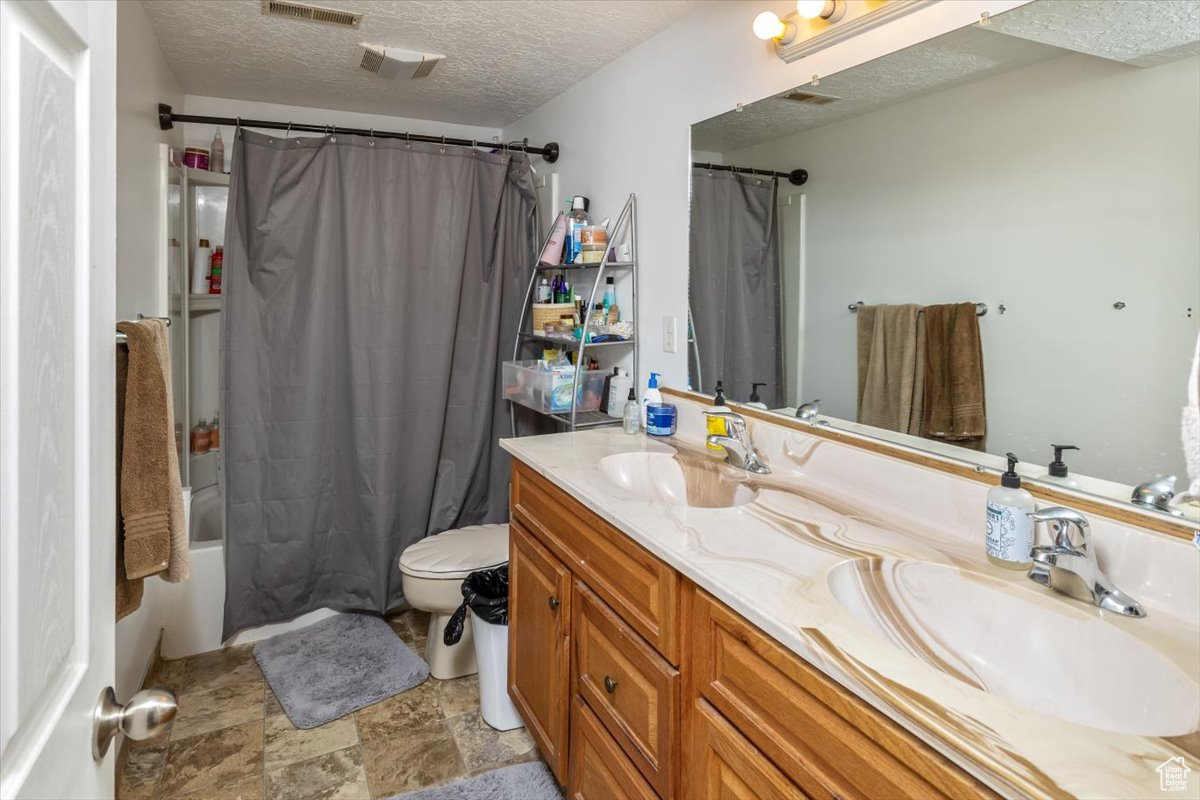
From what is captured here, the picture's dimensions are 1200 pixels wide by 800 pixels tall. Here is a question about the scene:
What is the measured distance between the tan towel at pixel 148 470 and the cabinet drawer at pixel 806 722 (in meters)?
0.95

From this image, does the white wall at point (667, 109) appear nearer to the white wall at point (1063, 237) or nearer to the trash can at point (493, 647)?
the white wall at point (1063, 237)

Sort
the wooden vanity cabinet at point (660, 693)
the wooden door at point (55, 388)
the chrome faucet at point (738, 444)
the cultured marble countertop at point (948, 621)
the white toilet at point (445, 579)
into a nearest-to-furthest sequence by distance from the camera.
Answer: the wooden door at point (55, 388) → the cultured marble countertop at point (948, 621) → the wooden vanity cabinet at point (660, 693) → the chrome faucet at point (738, 444) → the white toilet at point (445, 579)

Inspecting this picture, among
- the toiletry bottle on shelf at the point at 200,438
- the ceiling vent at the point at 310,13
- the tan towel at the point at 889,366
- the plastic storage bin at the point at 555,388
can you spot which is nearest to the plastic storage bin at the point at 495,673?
the plastic storage bin at the point at 555,388

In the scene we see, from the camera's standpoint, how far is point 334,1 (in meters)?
1.94

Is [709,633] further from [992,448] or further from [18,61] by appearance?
[18,61]

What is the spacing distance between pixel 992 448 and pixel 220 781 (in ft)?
6.94

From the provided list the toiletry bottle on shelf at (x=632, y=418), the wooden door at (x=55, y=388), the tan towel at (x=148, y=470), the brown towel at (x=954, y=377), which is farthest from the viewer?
the toiletry bottle on shelf at (x=632, y=418)

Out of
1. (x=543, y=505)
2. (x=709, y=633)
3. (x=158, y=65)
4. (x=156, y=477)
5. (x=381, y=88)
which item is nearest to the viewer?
(x=709, y=633)

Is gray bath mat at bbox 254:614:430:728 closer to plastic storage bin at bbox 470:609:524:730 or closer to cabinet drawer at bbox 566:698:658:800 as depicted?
plastic storage bin at bbox 470:609:524:730

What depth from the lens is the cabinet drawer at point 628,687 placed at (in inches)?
47.1

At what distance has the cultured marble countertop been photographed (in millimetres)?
663

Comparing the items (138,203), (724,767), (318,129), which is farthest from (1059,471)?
(318,129)

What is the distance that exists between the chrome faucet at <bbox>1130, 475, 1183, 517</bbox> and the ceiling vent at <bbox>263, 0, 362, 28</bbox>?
224 centimetres

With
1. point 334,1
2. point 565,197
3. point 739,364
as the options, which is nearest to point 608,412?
point 739,364
